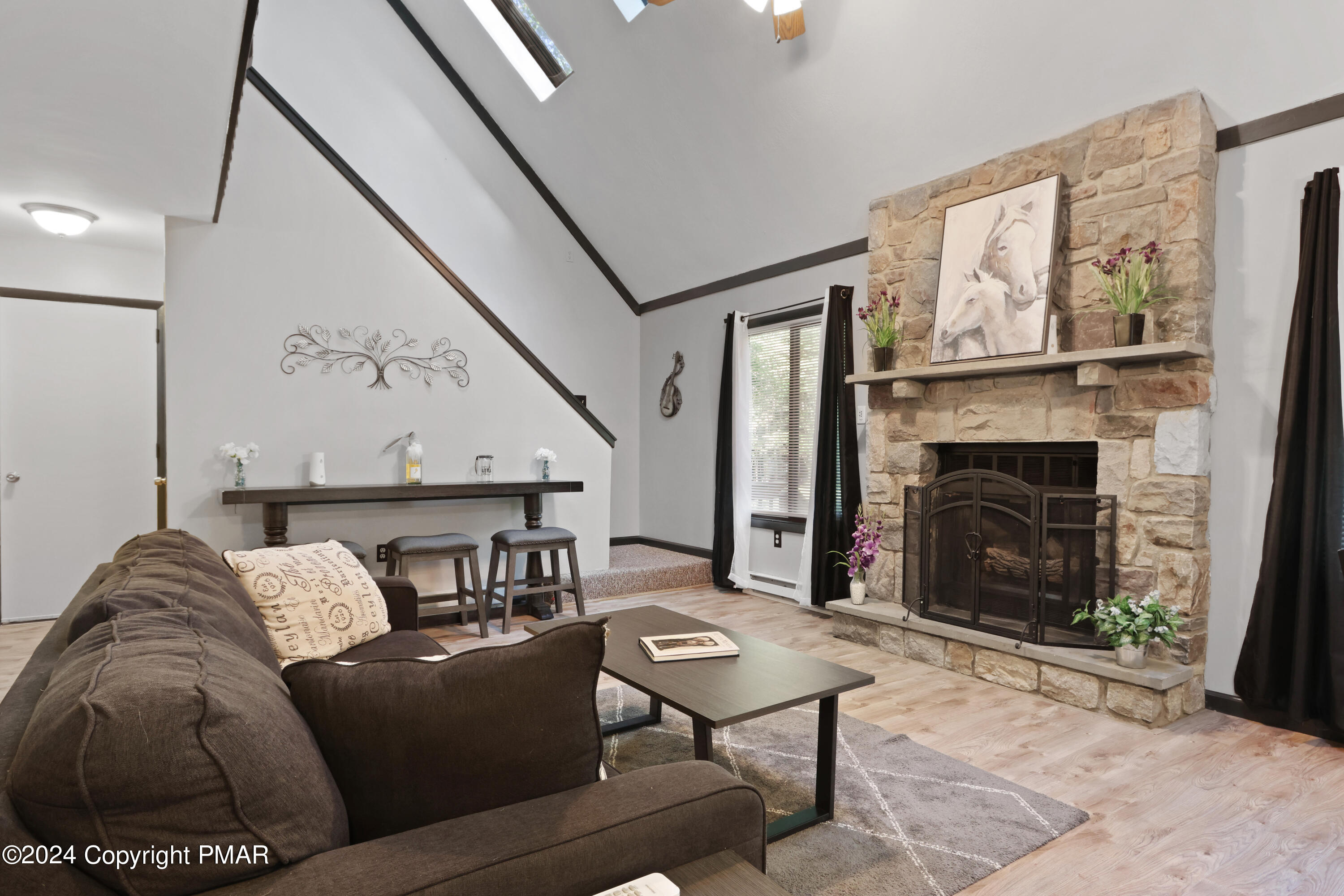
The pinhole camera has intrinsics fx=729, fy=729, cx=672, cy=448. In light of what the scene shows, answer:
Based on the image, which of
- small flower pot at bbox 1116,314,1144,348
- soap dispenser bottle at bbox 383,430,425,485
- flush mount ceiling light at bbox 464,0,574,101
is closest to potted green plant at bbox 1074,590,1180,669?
small flower pot at bbox 1116,314,1144,348

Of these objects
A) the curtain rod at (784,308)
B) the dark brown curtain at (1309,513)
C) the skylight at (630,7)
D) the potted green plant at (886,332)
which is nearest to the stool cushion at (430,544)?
the potted green plant at (886,332)

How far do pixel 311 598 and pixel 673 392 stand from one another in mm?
4498

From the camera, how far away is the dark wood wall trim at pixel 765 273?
16.1ft

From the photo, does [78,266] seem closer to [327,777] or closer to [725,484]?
[725,484]

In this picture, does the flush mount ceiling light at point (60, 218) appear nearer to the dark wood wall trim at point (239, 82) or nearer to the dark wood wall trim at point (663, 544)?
the dark wood wall trim at point (239, 82)

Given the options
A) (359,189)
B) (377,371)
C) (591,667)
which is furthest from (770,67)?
(591,667)

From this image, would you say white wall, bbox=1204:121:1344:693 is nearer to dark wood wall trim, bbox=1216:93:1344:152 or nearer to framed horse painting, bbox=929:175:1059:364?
dark wood wall trim, bbox=1216:93:1344:152

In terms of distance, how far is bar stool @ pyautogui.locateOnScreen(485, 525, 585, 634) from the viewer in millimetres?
4395

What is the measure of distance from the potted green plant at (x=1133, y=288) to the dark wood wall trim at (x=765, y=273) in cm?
175

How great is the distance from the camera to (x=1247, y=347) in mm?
3105

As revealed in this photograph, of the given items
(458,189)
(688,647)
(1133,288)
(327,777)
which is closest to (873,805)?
(688,647)

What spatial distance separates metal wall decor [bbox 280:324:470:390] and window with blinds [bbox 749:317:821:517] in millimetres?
2250

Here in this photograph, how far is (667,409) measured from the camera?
21.9 ft

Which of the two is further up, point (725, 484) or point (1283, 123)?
point (1283, 123)
